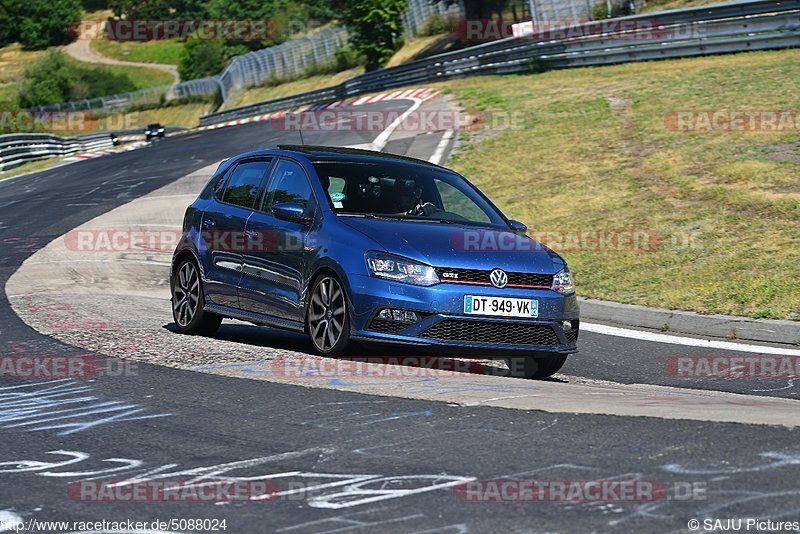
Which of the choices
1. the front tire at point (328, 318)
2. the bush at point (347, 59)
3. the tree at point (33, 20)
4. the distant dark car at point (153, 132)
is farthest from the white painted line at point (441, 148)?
the tree at point (33, 20)

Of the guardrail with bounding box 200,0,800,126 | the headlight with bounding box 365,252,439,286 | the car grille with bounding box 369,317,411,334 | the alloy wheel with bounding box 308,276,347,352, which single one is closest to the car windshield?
the alloy wheel with bounding box 308,276,347,352

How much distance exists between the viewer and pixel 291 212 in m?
9.28

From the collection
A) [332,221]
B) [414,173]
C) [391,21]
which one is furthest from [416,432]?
[391,21]

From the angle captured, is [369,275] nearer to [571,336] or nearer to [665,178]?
[571,336]

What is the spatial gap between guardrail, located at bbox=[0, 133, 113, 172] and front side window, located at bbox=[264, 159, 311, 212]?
32078 millimetres

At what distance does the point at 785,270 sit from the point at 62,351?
767 cm

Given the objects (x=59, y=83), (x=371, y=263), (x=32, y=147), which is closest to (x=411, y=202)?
(x=371, y=263)

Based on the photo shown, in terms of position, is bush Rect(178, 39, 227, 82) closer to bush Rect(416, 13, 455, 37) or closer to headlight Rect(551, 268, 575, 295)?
bush Rect(416, 13, 455, 37)

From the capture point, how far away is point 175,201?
75.9 ft

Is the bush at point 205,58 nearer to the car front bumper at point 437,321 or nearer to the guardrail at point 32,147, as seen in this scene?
the guardrail at point 32,147

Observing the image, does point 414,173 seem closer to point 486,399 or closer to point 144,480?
point 486,399

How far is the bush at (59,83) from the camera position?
4331 inches

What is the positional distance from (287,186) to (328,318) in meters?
1.55

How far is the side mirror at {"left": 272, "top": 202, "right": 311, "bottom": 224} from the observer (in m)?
9.27
